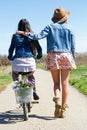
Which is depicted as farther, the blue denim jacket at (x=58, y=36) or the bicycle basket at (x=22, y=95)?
the blue denim jacket at (x=58, y=36)

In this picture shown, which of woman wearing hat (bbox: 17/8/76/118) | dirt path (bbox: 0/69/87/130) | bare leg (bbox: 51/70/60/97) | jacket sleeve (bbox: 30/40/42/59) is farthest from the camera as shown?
jacket sleeve (bbox: 30/40/42/59)

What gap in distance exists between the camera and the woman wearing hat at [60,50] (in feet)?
28.6

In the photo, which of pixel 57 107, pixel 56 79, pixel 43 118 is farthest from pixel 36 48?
pixel 43 118

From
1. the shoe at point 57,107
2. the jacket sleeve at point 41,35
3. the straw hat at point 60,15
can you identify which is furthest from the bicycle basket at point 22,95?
the straw hat at point 60,15

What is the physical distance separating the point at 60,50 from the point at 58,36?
11.0 inches

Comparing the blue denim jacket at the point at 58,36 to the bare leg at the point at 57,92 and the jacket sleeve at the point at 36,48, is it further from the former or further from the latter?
the bare leg at the point at 57,92

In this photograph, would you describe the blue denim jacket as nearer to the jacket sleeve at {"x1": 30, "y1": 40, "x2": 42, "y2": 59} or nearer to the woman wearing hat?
the woman wearing hat

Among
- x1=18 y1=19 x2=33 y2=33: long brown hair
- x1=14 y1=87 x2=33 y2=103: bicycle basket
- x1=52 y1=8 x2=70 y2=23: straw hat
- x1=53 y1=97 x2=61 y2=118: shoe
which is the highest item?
x1=52 y1=8 x2=70 y2=23: straw hat

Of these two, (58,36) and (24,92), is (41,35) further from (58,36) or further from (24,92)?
(24,92)

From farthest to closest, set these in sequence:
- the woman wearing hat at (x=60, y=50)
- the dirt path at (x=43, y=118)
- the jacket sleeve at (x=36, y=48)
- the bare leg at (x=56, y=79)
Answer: the jacket sleeve at (x=36, y=48) → the bare leg at (x=56, y=79) → the woman wearing hat at (x=60, y=50) → the dirt path at (x=43, y=118)

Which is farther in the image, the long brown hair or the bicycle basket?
the long brown hair

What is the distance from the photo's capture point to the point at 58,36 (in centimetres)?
Result: 878

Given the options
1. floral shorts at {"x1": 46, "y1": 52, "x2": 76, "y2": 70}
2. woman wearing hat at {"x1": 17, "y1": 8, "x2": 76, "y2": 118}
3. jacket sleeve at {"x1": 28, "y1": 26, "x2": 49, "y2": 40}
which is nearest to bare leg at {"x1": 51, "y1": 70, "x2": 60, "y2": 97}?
woman wearing hat at {"x1": 17, "y1": 8, "x2": 76, "y2": 118}

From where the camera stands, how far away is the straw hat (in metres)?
8.91
